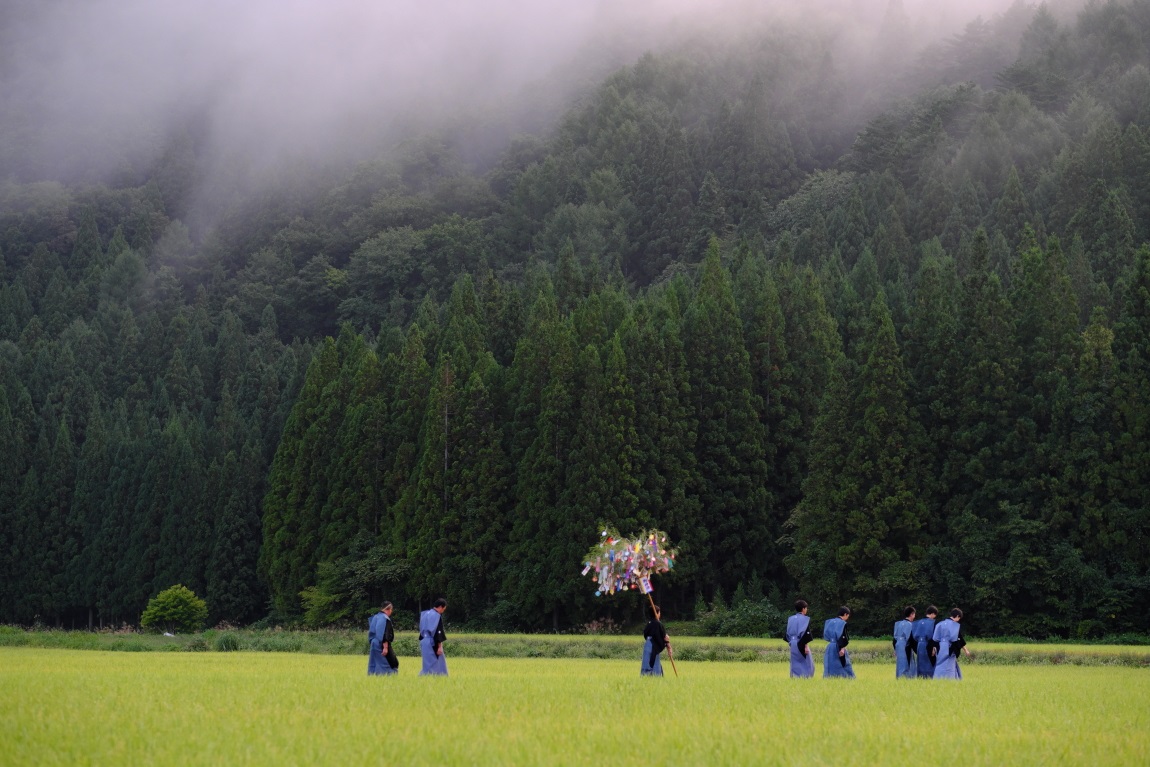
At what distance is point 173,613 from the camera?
6050cm

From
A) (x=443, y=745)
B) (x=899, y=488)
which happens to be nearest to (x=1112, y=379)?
(x=899, y=488)

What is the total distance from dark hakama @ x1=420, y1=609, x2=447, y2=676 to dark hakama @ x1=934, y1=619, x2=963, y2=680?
827cm

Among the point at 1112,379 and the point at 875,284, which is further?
the point at 875,284

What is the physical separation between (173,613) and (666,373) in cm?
2542

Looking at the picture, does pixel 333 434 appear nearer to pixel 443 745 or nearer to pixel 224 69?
pixel 443 745

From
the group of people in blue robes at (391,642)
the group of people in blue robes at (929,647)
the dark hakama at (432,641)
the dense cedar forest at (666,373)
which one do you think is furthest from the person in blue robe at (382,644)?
the dense cedar forest at (666,373)

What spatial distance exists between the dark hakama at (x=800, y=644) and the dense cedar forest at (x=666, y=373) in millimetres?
26196

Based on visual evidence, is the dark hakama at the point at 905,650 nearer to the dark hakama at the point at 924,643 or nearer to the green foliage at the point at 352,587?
the dark hakama at the point at 924,643

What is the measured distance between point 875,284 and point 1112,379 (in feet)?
75.7

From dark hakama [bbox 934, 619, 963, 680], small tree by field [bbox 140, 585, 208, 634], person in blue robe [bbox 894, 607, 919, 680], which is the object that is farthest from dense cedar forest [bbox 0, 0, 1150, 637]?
dark hakama [bbox 934, 619, 963, 680]

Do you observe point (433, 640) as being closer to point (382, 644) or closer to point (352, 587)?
point (382, 644)

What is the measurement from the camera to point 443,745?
11.6 metres

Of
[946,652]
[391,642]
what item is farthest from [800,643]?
[391,642]

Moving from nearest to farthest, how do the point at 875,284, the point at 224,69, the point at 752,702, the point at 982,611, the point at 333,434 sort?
the point at 752,702, the point at 982,611, the point at 333,434, the point at 875,284, the point at 224,69
